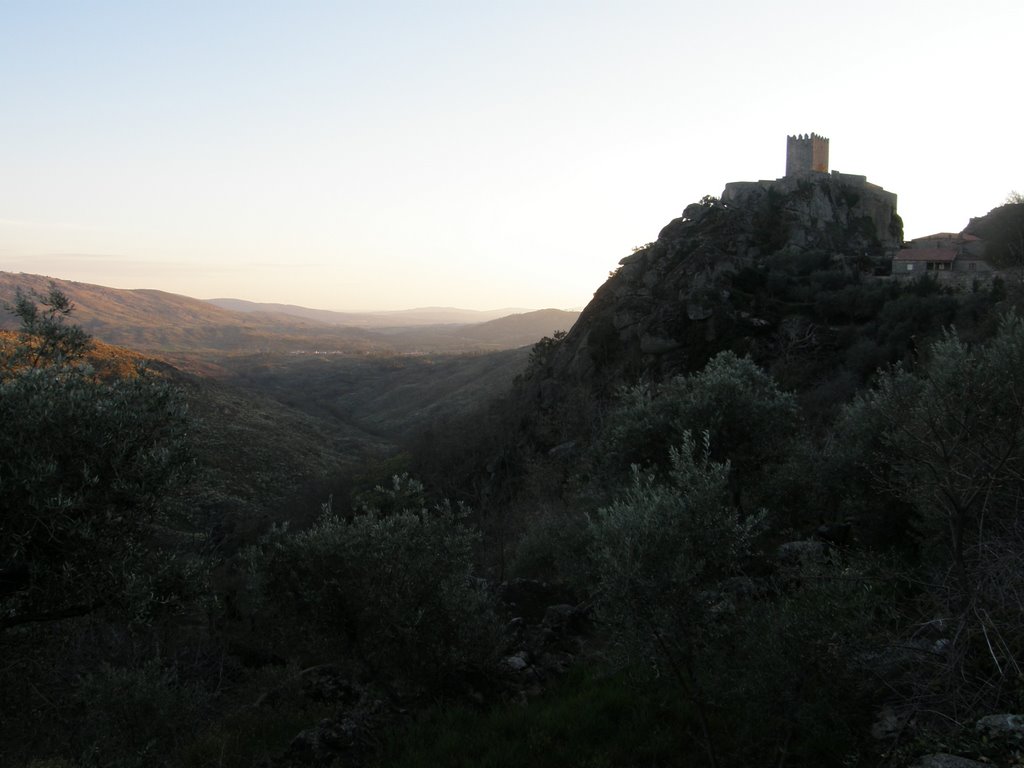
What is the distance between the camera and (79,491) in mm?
6703

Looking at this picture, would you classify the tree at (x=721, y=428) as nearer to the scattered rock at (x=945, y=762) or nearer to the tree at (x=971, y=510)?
the tree at (x=971, y=510)

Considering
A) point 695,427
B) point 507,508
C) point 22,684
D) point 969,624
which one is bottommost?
point 507,508

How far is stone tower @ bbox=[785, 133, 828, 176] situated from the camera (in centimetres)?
5828

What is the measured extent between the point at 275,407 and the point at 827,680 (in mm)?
Answer: 69462

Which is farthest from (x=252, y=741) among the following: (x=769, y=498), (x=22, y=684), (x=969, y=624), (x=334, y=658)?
(x=769, y=498)

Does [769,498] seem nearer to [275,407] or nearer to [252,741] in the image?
[252,741]

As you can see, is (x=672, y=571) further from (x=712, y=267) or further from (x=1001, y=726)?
(x=712, y=267)

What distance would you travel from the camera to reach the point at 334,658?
441 inches

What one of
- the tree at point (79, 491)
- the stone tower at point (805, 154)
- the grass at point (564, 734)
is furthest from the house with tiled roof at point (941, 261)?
the tree at point (79, 491)

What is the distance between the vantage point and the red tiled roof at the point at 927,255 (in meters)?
46.3

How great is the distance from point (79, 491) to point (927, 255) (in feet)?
169

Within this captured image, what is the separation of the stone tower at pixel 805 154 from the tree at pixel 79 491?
59.3m

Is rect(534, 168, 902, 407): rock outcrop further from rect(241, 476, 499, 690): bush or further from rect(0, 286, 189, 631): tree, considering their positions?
rect(0, 286, 189, 631): tree

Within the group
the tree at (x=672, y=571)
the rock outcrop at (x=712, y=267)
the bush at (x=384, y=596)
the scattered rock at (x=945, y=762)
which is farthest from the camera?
the rock outcrop at (x=712, y=267)
